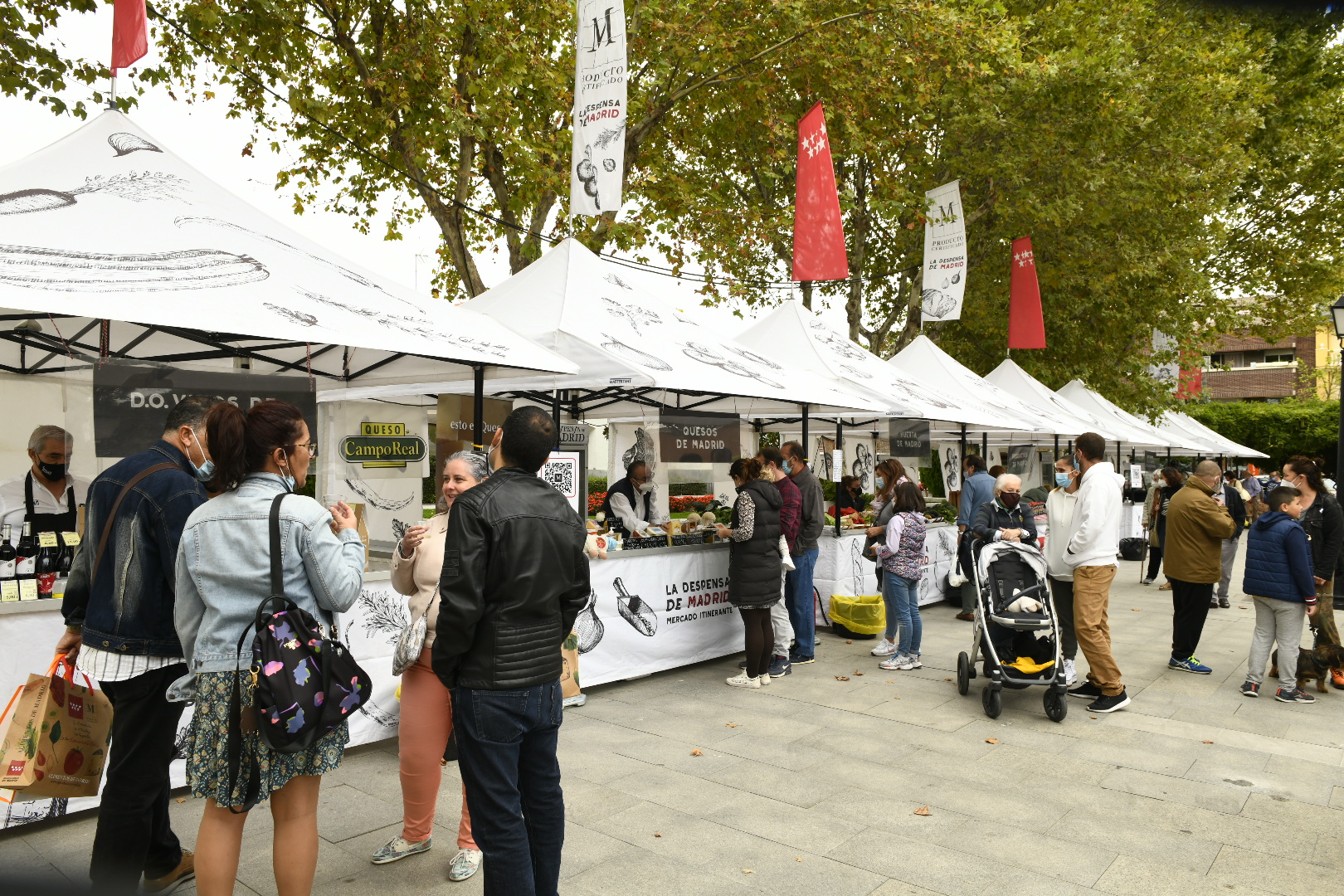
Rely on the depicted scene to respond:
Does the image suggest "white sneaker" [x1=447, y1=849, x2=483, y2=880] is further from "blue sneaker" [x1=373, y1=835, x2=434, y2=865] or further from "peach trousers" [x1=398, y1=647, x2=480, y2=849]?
"blue sneaker" [x1=373, y1=835, x2=434, y2=865]

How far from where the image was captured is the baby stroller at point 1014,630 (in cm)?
622

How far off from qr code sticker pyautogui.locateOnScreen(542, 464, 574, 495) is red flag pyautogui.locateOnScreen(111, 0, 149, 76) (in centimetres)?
384

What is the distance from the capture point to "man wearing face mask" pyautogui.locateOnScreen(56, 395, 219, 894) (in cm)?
315

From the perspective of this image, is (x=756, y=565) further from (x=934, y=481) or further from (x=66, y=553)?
(x=934, y=481)

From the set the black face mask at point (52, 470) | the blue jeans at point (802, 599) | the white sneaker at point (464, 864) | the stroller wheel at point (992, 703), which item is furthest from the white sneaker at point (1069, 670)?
the black face mask at point (52, 470)

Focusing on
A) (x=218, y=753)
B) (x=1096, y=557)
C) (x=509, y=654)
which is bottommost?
(x=218, y=753)

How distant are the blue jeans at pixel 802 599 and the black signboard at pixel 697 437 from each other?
1.20 metres

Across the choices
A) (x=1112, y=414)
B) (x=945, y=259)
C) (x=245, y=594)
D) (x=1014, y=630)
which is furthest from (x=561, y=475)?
(x=1112, y=414)

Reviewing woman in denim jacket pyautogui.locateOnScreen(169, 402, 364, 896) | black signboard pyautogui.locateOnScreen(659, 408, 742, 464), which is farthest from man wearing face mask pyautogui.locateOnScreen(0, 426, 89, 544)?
black signboard pyautogui.locateOnScreen(659, 408, 742, 464)

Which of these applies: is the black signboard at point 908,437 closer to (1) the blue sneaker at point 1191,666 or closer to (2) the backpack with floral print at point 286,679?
(1) the blue sneaker at point 1191,666

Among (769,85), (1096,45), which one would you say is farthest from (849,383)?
(1096,45)

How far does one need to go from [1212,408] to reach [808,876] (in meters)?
43.8

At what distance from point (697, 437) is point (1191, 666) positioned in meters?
4.66

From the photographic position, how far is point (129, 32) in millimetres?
6105
